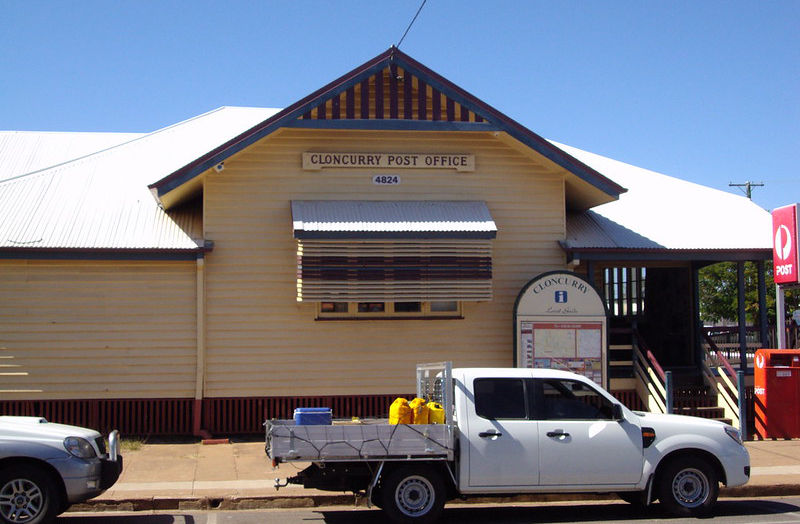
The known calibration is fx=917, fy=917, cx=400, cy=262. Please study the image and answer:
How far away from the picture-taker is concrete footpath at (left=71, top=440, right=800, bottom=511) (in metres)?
11.2

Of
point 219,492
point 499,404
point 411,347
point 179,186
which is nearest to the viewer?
point 499,404

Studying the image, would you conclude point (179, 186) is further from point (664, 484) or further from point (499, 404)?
point (664, 484)

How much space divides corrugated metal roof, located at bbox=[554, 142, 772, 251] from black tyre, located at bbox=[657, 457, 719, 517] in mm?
6632

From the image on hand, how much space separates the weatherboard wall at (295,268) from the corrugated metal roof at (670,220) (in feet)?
4.18

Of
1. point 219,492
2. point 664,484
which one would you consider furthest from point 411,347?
point 664,484

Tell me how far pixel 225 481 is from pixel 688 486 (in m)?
5.90

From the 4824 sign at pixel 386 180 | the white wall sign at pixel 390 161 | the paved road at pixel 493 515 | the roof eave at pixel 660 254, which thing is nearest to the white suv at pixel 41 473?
the paved road at pixel 493 515

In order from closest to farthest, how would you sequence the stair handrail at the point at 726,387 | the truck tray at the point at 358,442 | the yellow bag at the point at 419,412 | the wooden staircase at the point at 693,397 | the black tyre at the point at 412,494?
the truck tray at the point at 358,442 < the black tyre at the point at 412,494 < the yellow bag at the point at 419,412 < the stair handrail at the point at 726,387 < the wooden staircase at the point at 693,397

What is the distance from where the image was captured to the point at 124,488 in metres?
11.7

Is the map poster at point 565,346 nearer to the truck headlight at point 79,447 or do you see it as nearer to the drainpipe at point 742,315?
the drainpipe at point 742,315

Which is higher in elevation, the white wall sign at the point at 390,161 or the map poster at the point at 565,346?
the white wall sign at the point at 390,161

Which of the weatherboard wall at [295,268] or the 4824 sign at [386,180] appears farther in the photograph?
the 4824 sign at [386,180]

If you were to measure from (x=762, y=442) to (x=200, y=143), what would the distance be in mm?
13047

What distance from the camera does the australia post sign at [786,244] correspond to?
1561 cm
